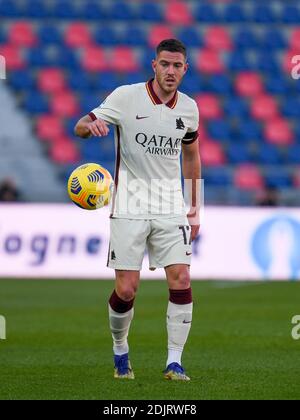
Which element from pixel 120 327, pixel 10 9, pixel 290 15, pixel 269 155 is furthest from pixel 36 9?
pixel 120 327

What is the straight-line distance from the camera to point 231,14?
27.1 m

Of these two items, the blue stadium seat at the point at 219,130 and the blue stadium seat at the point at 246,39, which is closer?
the blue stadium seat at the point at 219,130

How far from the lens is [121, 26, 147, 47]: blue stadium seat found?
2636 cm

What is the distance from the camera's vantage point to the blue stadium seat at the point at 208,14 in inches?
1064

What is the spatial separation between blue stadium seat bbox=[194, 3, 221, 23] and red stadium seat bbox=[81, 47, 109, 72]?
280cm

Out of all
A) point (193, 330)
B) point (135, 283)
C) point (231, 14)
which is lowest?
point (193, 330)

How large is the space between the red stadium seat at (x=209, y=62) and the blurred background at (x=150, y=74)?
29 millimetres

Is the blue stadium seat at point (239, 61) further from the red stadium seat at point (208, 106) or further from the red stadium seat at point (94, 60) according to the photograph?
the red stadium seat at point (94, 60)

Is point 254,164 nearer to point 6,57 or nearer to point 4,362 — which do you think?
point 6,57

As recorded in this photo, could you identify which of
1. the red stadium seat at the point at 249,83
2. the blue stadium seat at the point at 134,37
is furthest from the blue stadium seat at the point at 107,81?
the red stadium seat at the point at 249,83

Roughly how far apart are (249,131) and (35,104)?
5.19m

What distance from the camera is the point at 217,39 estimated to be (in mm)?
26531
